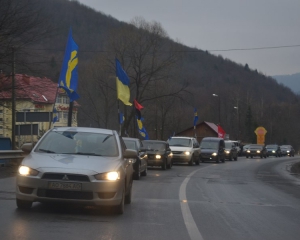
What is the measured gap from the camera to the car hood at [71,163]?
9.42 meters

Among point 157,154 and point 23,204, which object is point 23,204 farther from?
point 157,154

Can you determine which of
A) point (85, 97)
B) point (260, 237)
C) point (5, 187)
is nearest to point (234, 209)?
point (260, 237)

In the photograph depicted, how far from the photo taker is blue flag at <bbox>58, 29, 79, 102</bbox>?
94.2 feet

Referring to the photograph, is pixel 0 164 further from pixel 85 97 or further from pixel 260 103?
pixel 260 103

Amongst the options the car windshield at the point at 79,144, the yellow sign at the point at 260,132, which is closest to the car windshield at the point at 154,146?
the car windshield at the point at 79,144

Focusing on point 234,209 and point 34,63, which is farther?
point 34,63

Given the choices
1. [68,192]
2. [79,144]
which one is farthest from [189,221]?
[79,144]

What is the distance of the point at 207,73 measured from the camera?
477ft

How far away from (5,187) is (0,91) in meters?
14.7

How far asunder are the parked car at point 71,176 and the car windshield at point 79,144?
0.02 m

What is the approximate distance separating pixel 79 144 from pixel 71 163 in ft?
3.80

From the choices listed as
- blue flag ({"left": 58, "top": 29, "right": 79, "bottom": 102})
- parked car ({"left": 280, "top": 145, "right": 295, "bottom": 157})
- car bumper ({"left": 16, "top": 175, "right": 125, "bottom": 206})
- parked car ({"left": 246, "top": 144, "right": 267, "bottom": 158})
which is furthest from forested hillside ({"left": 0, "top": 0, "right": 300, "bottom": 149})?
car bumper ({"left": 16, "top": 175, "right": 125, "bottom": 206})

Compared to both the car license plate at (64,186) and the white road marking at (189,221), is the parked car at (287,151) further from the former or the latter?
the car license plate at (64,186)

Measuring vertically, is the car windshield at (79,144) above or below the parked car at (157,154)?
above
